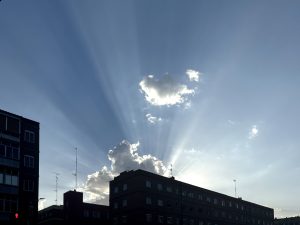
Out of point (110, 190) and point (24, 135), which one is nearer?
point (24, 135)

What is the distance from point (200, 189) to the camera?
111 meters

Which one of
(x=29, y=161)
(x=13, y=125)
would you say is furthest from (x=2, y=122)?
Result: (x=29, y=161)

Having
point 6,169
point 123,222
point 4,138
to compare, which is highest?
point 4,138

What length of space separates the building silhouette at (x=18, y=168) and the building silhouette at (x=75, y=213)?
50.7 meters

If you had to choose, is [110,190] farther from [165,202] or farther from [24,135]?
[24,135]

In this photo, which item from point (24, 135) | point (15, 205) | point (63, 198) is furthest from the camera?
point (63, 198)

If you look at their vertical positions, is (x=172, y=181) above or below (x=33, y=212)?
above

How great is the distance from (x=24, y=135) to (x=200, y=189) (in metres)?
60.0

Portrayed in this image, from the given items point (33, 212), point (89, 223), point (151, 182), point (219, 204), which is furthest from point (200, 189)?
point (33, 212)

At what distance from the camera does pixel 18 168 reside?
196ft

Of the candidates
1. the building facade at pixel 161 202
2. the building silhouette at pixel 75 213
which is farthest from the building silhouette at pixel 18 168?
the building silhouette at pixel 75 213

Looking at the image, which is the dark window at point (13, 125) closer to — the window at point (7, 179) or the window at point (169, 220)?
the window at point (7, 179)

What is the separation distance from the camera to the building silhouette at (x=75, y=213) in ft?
362

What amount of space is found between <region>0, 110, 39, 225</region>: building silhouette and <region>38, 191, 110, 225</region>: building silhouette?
50738mm
